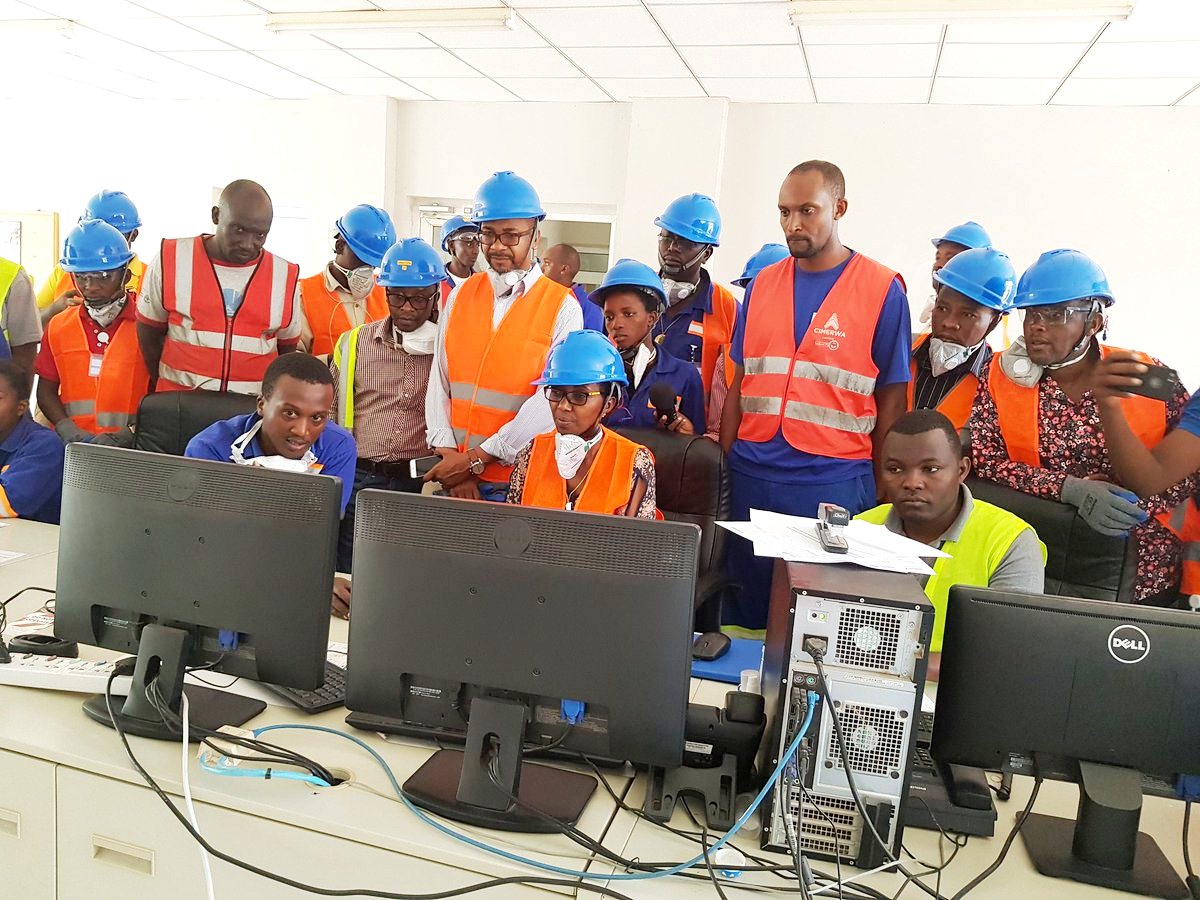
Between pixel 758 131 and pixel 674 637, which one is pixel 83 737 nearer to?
pixel 674 637

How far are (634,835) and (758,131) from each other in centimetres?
523

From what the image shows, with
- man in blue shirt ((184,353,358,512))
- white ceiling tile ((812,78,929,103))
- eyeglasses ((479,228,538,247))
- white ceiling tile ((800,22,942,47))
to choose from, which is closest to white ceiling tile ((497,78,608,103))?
white ceiling tile ((812,78,929,103))

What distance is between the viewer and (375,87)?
19.7 feet

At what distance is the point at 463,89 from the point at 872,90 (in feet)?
9.08

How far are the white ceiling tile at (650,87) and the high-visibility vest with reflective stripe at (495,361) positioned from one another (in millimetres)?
3103

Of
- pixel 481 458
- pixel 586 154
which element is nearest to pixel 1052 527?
pixel 481 458

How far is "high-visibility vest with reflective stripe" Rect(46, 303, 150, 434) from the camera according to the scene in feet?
Result: 10.5

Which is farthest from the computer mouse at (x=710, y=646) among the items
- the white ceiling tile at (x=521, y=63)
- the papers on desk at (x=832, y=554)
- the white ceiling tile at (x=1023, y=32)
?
the white ceiling tile at (x=521, y=63)

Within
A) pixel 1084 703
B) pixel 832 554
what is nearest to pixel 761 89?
pixel 832 554

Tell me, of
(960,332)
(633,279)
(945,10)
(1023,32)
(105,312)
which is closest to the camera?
(960,332)

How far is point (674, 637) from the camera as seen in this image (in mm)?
1131

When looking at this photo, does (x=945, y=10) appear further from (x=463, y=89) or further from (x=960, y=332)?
(x=463, y=89)

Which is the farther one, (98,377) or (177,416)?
(98,377)

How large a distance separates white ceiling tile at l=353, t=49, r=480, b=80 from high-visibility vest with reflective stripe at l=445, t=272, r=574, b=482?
3.10 meters
